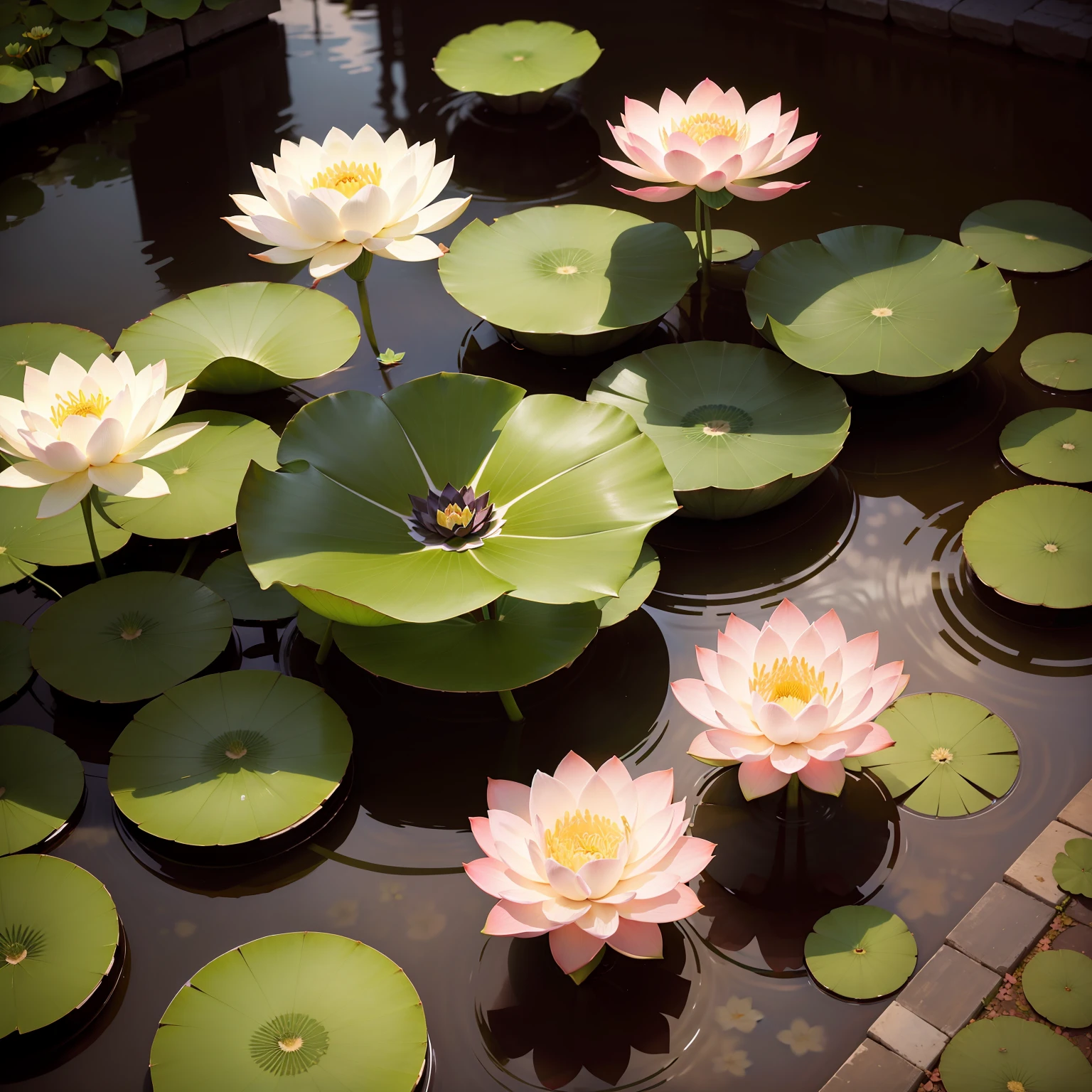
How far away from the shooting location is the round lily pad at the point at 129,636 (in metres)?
2.43

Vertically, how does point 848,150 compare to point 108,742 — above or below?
above

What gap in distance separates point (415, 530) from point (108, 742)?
870mm

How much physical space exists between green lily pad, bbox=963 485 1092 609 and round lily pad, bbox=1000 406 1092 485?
0.13 meters

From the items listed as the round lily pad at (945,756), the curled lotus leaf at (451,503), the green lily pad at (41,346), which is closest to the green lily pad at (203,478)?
the curled lotus leaf at (451,503)

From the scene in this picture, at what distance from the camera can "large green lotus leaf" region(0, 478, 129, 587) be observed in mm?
2709

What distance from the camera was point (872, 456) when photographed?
3.06 metres

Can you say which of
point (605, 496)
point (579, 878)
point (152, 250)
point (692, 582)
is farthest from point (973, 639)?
point (152, 250)

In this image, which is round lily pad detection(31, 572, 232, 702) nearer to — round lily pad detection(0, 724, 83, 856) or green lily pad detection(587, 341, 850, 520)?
round lily pad detection(0, 724, 83, 856)

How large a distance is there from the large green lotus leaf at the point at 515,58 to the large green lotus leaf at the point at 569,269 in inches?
47.0

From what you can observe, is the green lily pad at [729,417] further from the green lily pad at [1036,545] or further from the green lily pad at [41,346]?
the green lily pad at [41,346]

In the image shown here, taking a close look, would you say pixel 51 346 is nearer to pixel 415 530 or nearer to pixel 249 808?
pixel 415 530

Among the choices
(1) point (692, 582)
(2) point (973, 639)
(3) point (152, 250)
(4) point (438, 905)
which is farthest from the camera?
(3) point (152, 250)

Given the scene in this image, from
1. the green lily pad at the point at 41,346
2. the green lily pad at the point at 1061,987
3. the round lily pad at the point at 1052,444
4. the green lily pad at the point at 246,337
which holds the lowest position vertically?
the green lily pad at the point at 1061,987

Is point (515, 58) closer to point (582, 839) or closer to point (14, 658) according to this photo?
point (14, 658)
